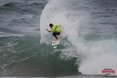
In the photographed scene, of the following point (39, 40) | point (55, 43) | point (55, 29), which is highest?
point (55, 29)

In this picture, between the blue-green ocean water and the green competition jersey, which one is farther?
the blue-green ocean water

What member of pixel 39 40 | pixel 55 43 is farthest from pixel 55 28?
pixel 39 40

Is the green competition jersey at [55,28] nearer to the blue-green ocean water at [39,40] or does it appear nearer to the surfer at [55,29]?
the surfer at [55,29]

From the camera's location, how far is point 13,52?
28000 mm

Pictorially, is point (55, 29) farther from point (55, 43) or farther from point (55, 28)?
point (55, 43)

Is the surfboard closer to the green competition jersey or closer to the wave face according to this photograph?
the green competition jersey

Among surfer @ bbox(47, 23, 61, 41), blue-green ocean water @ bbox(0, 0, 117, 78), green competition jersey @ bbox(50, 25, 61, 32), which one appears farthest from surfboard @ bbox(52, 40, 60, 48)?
blue-green ocean water @ bbox(0, 0, 117, 78)

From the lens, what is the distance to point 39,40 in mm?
29938

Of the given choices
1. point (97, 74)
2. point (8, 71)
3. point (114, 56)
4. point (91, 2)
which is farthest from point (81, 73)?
point (91, 2)

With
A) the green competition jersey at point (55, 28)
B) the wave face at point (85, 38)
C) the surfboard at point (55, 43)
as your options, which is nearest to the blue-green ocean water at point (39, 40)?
the wave face at point (85, 38)

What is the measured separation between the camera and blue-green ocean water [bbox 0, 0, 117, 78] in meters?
26.1

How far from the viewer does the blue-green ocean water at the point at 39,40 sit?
85.7 feet

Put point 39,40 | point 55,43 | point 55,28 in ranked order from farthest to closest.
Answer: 1. point 39,40
2. point 55,43
3. point 55,28

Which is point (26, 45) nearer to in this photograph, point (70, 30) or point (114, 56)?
point (70, 30)
